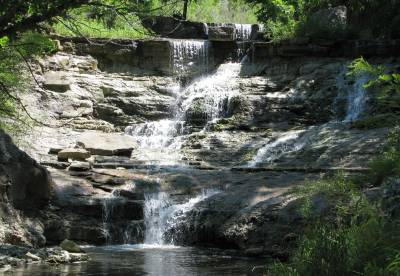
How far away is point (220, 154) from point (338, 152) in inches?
143

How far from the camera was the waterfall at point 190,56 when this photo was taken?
24.5 meters

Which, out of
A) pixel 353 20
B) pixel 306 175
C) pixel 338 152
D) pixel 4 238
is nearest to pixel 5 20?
pixel 4 238

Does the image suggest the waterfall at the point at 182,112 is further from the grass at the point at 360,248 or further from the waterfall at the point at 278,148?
the grass at the point at 360,248

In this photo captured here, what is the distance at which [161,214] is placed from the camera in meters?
13.4

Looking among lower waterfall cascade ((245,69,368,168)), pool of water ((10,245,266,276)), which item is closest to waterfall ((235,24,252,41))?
lower waterfall cascade ((245,69,368,168))

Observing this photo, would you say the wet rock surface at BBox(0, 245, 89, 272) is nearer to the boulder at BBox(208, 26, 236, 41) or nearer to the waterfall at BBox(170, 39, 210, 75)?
the waterfall at BBox(170, 39, 210, 75)

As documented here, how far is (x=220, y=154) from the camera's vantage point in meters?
17.7

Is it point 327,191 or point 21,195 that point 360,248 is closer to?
point 327,191

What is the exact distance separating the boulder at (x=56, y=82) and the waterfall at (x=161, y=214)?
8.88 metres

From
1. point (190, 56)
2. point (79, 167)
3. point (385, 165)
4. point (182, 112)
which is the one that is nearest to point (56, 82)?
point (182, 112)

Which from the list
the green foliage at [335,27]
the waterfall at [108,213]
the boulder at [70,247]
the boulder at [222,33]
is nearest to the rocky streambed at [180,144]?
the waterfall at [108,213]

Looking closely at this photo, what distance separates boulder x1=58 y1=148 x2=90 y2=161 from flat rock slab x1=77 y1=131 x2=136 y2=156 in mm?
1125

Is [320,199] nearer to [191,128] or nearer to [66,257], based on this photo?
[66,257]

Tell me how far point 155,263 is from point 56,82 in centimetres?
1292
